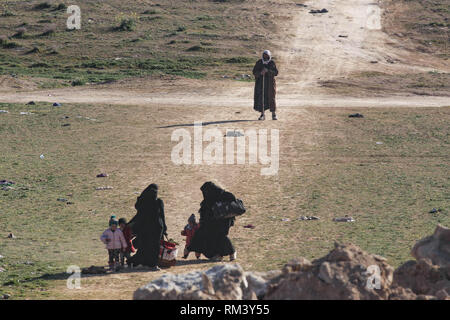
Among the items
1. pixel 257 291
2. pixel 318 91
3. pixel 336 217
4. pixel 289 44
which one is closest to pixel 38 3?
pixel 289 44

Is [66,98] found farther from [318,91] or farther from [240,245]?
[240,245]

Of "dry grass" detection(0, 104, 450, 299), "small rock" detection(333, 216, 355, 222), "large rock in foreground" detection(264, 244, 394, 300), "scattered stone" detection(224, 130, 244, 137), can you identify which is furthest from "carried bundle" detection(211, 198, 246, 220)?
"scattered stone" detection(224, 130, 244, 137)

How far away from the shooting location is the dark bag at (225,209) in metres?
12.2

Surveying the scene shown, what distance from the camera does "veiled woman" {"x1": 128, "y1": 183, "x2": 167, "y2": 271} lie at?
11.9 metres

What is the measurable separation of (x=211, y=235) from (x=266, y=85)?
41.7ft

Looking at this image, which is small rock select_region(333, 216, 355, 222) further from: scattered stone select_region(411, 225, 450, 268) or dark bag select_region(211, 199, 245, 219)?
scattered stone select_region(411, 225, 450, 268)

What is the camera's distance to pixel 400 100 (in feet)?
96.4

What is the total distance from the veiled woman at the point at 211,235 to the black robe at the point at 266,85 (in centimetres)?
1227

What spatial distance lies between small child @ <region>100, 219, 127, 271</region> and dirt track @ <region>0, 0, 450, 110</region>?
16.1m

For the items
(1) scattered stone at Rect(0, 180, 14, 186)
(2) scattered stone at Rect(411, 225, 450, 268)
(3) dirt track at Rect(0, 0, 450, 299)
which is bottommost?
(1) scattered stone at Rect(0, 180, 14, 186)

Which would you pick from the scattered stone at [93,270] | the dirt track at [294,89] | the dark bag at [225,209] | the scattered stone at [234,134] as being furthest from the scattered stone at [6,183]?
the dark bag at [225,209]

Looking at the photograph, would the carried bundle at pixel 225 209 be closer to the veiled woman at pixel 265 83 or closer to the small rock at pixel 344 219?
the small rock at pixel 344 219

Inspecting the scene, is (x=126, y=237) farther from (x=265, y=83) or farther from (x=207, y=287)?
(x=265, y=83)
